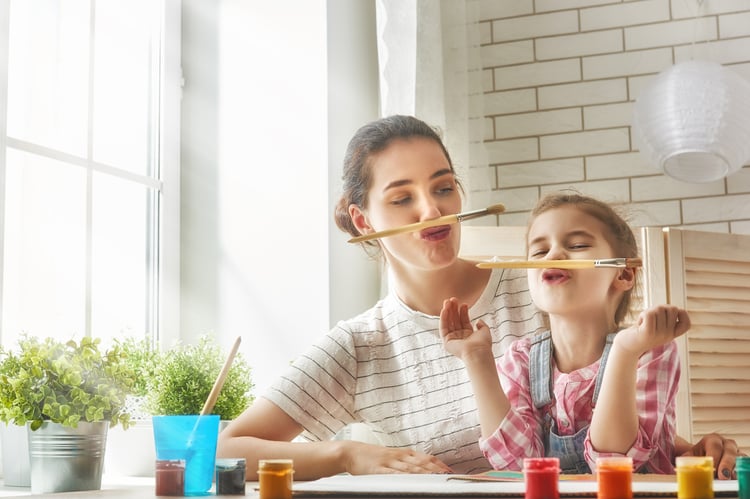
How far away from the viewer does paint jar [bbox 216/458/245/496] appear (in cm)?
113

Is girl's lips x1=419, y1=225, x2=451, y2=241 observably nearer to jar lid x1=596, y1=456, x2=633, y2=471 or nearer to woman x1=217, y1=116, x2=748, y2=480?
woman x1=217, y1=116, x2=748, y2=480

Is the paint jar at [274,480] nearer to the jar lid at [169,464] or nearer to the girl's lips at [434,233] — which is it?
the jar lid at [169,464]

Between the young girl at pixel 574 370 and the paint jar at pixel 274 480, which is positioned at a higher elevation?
the young girl at pixel 574 370

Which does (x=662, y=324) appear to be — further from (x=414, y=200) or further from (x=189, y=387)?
(x=189, y=387)

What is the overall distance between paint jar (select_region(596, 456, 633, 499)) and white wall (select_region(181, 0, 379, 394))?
1.55m

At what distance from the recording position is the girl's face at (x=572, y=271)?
1.50 m

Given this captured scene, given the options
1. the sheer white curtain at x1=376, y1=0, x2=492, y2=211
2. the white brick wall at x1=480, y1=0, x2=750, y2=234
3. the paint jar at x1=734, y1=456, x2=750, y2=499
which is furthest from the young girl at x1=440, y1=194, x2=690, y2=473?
the white brick wall at x1=480, y1=0, x2=750, y2=234

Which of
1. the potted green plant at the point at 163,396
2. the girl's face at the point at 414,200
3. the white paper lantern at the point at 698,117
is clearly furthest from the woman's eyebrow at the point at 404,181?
the white paper lantern at the point at 698,117

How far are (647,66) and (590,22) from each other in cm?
26

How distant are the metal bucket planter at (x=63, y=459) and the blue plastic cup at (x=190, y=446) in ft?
1.05

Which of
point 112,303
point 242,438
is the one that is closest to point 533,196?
point 112,303

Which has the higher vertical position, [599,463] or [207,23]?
[207,23]

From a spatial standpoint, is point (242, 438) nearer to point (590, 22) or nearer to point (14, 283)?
point (14, 283)

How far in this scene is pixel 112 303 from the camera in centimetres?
227
